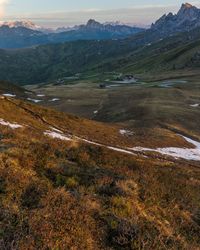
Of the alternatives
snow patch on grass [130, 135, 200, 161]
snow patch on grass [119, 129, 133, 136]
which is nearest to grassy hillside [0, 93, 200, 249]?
snow patch on grass [130, 135, 200, 161]

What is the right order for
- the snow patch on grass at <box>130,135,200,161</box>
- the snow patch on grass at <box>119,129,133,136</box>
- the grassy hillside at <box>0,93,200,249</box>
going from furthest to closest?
the snow patch on grass at <box>119,129,133,136</box> < the snow patch on grass at <box>130,135,200,161</box> < the grassy hillside at <box>0,93,200,249</box>

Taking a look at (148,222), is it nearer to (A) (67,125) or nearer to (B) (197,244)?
(B) (197,244)

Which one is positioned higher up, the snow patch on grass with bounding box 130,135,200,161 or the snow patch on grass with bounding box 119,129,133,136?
the snow patch on grass with bounding box 130,135,200,161

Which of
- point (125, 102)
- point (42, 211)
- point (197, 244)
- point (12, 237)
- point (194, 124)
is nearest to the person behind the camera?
point (12, 237)

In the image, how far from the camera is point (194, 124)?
8219 cm

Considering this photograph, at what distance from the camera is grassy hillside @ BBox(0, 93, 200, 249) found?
12188 millimetres

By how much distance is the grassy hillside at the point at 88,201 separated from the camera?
1219 centimetres

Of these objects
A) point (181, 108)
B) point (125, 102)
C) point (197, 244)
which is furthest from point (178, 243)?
point (125, 102)

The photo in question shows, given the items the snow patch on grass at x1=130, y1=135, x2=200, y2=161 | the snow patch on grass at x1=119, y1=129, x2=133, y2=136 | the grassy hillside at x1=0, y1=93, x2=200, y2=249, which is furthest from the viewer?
the snow patch on grass at x1=119, y1=129, x2=133, y2=136

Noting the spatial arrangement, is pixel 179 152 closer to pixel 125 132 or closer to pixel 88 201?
pixel 125 132

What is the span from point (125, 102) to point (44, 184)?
95054mm

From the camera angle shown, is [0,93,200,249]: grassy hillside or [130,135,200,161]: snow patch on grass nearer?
[0,93,200,249]: grassy hillside

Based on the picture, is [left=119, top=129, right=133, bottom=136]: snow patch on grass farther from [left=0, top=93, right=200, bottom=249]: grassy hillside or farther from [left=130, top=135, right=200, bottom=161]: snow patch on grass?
[left=0, top=93, right=200, bottom=249]: grassy hillside

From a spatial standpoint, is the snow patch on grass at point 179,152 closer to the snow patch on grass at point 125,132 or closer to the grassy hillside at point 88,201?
the snow patch on grass at point 125,132
